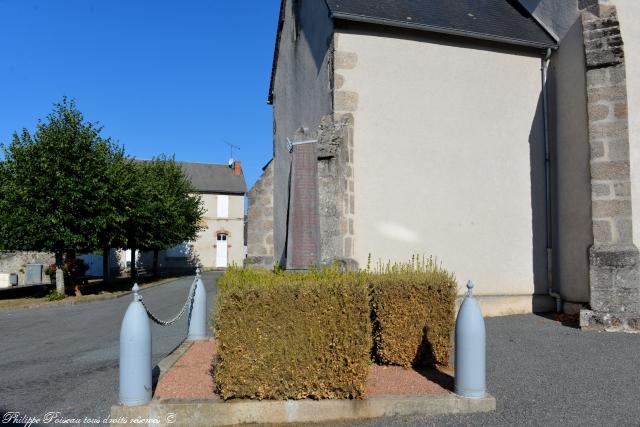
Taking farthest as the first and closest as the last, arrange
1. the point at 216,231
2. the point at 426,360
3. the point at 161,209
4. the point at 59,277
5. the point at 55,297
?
the point at 216,231 < the point at 161,209 < the point at 59,277 < the point at 55,297 < the point at 426,360

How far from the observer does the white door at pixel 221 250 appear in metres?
38.9

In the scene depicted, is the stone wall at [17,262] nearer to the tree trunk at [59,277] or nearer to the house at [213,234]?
the house at [213,234]

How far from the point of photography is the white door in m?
38.9

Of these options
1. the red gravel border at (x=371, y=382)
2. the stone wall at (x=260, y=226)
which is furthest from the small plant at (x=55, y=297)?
the red gravel border at (x=371, y=382)

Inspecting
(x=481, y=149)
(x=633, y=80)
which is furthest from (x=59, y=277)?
(x=633, y=80)

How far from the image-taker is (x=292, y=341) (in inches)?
157

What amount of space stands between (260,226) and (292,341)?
8.63m

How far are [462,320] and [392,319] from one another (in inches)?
49.7

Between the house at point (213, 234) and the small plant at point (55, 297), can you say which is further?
the house at point (213, 234)

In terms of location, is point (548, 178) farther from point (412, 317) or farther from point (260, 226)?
point (260, 226)

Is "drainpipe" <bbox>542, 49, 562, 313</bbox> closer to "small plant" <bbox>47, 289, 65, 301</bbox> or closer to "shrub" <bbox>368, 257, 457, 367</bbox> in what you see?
"shrub" <bbox>368, 257, 457, 367</bbox>

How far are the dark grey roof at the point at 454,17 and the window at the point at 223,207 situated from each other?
104 feet

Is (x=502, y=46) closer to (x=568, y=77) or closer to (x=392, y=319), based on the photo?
(x=568, y=77)

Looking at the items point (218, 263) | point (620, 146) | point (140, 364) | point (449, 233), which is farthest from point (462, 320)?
point (218, 263)
